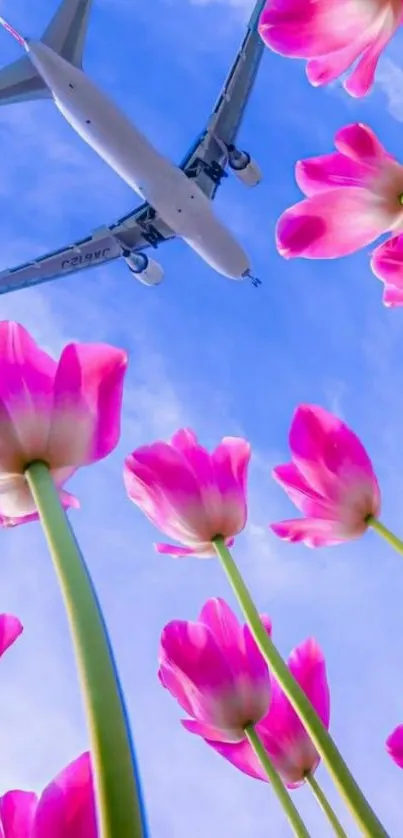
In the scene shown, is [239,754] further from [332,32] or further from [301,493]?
[332,32]

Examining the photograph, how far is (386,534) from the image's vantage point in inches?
30.6

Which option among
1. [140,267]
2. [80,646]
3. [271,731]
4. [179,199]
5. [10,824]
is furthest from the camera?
[140,267]

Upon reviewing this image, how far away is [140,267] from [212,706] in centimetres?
2361

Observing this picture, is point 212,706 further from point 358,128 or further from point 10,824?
point 358,128

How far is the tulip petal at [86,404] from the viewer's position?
2.18 ft

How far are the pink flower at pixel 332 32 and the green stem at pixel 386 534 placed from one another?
1.29ft

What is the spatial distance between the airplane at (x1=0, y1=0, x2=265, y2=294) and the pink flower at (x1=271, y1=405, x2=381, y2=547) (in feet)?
65.5

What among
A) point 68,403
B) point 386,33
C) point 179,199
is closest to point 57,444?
point 68,403

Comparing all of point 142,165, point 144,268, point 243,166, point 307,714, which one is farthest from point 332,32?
point 144,268

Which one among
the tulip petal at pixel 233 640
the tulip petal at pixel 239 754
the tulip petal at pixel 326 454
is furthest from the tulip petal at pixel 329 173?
the tulip petal at pixel 239 754

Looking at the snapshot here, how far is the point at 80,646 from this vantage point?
488 millimetres

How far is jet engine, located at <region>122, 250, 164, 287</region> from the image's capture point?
24.0 m

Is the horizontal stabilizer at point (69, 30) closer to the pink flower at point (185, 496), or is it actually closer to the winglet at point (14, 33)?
the winglet at point (14, 33)

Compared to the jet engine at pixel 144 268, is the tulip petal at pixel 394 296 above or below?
below
